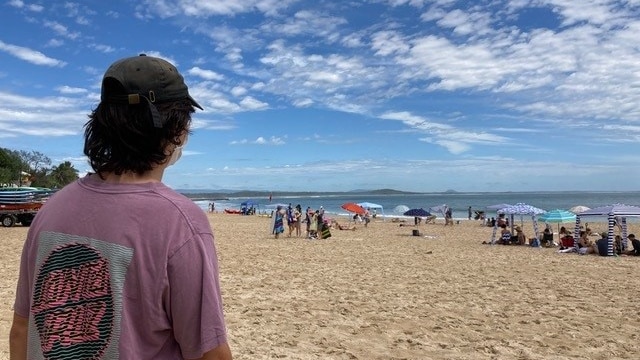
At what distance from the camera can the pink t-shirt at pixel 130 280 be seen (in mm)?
1155

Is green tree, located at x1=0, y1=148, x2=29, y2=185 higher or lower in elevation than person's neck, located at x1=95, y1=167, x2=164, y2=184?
higher

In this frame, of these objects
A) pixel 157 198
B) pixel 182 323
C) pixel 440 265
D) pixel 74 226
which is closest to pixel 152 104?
pixel 157 198

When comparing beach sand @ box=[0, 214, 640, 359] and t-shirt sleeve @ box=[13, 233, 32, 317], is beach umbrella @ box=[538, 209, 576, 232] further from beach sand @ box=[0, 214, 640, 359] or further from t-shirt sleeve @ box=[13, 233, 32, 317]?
Answer: t-shirt sleeve @ box=[13, 233, 32, 317]

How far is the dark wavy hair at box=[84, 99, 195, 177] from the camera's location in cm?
125

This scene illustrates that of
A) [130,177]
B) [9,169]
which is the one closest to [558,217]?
[130,177]

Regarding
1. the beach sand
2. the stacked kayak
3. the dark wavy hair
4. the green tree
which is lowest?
the beach sand

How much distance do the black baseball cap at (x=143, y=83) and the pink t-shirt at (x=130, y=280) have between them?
0.67ft

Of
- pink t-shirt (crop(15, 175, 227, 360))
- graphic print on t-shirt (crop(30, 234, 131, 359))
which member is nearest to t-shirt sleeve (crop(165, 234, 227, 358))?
pink t-shirt (crop(15, 175, 227, 360))

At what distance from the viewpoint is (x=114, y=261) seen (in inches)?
46.0

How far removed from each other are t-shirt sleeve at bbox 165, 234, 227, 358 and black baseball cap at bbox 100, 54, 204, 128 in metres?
0.32

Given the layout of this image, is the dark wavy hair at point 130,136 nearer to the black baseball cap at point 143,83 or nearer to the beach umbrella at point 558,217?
the black baseball cap at point 143,83

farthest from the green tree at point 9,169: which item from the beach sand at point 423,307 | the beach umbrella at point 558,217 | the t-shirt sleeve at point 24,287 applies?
the t-shirt sleeve at point 24,287

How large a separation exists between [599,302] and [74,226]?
9165 millimetres

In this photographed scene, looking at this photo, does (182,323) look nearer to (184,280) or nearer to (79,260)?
(184,280)
